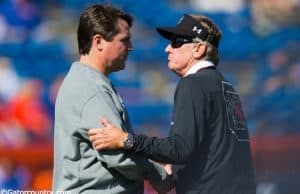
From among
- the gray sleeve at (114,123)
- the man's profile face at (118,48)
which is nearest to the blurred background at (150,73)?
the man's profile face at (118,48)

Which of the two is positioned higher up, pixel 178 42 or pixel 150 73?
pixel 150 73

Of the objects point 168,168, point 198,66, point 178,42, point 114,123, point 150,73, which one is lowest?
point 168,168

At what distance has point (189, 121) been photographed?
2352 mm

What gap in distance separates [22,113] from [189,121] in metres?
2.56

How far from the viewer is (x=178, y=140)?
2344 mm

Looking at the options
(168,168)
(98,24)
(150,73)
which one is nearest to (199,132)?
(168,168)

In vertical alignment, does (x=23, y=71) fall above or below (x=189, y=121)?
above

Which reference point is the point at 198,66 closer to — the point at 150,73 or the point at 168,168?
the point at 168,168

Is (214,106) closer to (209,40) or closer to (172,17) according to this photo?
(209,40)

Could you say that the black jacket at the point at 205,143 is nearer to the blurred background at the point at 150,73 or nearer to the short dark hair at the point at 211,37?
the short dark hair at the point at 211,37

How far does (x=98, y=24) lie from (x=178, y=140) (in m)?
0.45

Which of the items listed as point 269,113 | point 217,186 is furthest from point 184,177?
point 269,113

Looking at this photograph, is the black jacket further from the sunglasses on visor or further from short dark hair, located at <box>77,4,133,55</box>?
short dark hair, located at <box>77,4,133,55</box>

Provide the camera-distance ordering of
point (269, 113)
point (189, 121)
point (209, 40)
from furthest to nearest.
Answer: point (269, 113) → point (209, 40) → point (189, 121)
